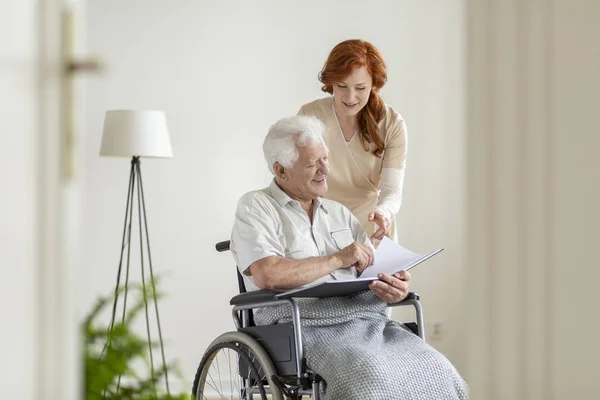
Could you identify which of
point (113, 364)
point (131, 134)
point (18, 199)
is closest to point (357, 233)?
point (131, 134)

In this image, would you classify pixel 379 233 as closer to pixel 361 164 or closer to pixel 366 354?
pixel 361 164

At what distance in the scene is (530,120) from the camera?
0.80m

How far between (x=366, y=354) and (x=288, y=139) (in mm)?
823

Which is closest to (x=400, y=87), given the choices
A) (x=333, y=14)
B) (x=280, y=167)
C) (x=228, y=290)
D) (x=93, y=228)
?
(x=333, y=14)

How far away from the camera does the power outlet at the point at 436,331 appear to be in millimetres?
5488

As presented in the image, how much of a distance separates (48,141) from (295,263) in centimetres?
187

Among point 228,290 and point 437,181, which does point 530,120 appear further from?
point 437,181

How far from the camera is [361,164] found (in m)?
3.40

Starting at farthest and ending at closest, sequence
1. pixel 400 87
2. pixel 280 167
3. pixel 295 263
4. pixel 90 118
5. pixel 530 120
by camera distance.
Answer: pixel 400 87, pixel 90 118, pixel 280 167, pixel 295 263, pixel 530 120

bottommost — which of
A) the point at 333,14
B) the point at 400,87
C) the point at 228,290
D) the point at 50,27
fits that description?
the point at 228,290

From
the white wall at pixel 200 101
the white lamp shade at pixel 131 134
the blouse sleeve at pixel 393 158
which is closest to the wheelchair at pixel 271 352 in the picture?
the blouse sleeve at pixel 393 158

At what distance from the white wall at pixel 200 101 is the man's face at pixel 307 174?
86.6 inches

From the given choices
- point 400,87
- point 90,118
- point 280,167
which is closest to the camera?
point 280,167

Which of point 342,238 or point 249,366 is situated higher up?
point 342,238
